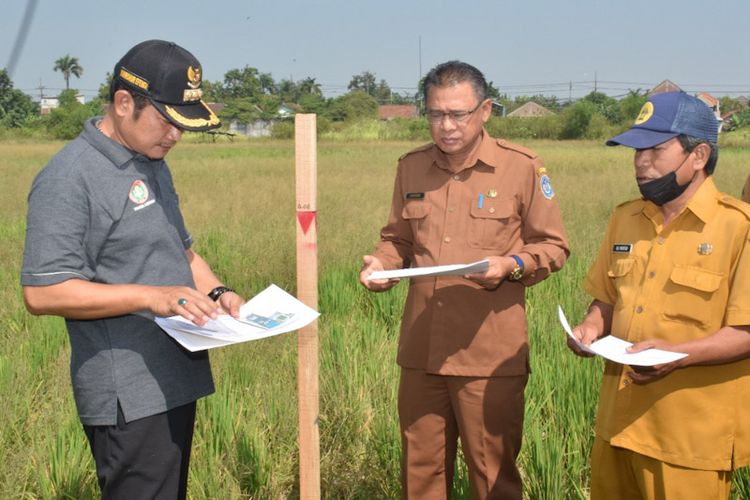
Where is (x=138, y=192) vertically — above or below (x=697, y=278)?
above

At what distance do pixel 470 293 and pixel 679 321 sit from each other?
69 centimetres

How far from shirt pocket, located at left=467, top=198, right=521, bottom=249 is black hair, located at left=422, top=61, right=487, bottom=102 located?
0.34 meters

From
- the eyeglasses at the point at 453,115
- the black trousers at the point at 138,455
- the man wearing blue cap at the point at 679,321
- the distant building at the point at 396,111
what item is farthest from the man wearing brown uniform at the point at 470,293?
the distant building at the point at 396,111

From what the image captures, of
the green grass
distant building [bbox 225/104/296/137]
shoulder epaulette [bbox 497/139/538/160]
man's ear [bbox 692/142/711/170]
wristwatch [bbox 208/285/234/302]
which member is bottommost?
the green grass

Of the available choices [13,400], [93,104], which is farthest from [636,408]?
[93,104]

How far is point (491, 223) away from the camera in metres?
2.56

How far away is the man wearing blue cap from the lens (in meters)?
2.04

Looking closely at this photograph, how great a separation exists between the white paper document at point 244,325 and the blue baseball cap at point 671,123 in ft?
3.19

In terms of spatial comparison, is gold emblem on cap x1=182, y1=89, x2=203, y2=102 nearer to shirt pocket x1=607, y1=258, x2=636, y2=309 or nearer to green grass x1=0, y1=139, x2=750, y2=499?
shirt pocket x1=607, y1=258, x2=636, y2=309

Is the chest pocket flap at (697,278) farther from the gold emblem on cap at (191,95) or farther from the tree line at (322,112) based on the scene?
the tree line at (322,112)

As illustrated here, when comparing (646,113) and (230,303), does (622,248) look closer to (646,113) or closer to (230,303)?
(646,113)

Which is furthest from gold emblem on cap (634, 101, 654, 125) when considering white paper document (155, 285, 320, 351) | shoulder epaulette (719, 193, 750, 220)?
white paper document (155, 285, 320, 351)

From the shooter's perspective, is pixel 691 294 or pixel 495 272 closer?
pixel 691 294

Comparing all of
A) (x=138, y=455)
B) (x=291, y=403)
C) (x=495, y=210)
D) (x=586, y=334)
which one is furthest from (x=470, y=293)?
(x=291, y=403)
